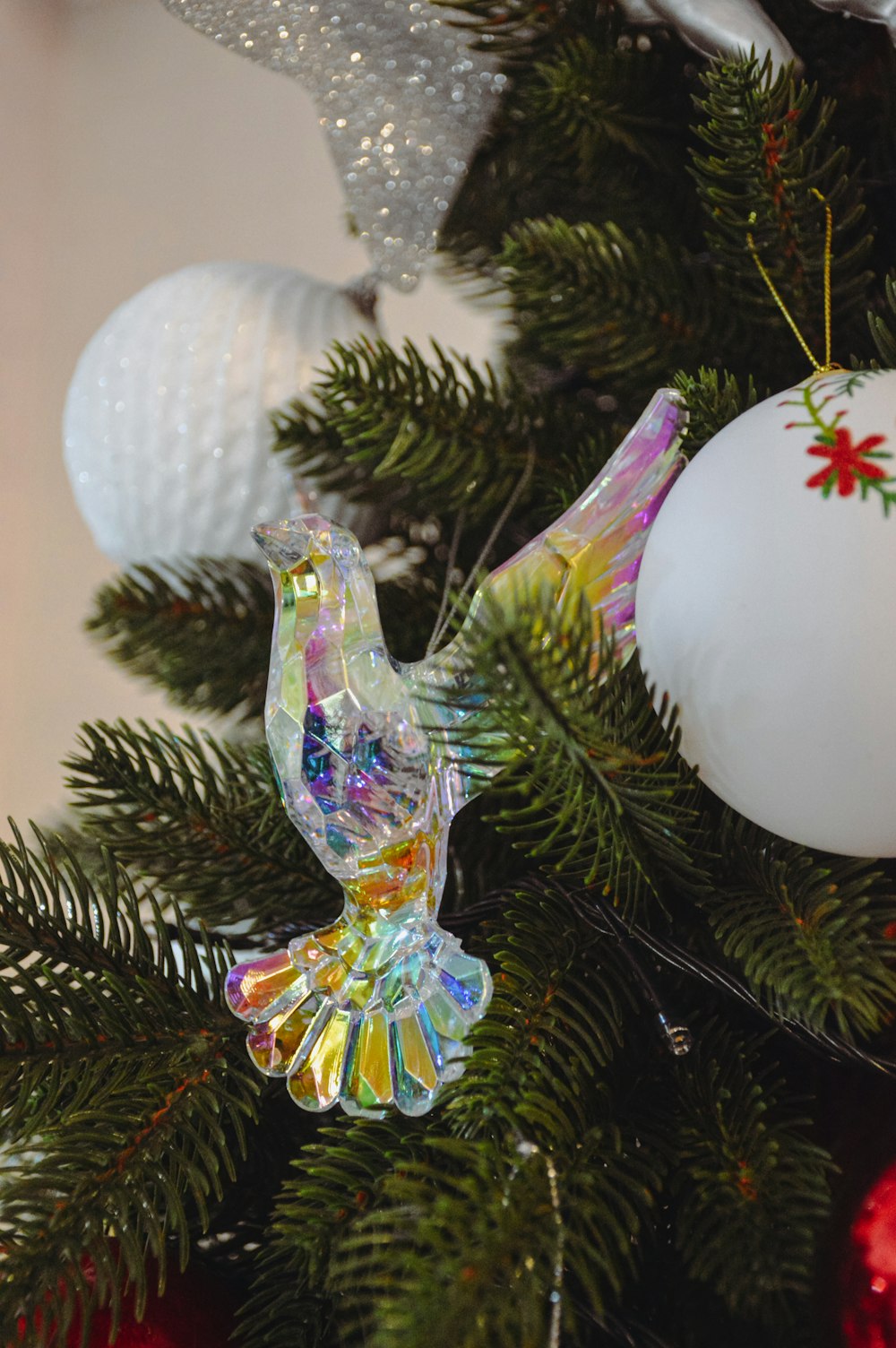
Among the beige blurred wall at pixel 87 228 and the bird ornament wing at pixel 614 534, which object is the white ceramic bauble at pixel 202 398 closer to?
the bird ornament wing at pixel 614 534

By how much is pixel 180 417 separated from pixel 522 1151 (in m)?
0.32

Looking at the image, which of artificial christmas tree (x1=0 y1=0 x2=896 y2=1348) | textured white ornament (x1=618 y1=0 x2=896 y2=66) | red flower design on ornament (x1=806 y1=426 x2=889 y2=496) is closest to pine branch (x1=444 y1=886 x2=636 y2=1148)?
artificial christmas tree (x1=0 y1=0 x2=896 y2=1348)

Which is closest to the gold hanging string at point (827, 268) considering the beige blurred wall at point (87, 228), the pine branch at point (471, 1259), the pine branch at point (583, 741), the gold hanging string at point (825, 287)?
the gold hanging string at point (825, 287)

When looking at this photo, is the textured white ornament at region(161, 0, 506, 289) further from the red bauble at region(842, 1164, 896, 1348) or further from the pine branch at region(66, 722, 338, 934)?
the red bauble at region(842, 1164, 896, 1348)

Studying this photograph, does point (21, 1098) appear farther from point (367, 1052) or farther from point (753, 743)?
point (753, 743)

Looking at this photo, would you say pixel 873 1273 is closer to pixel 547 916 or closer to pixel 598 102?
pixel 547 916

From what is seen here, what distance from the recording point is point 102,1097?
26 centimetres

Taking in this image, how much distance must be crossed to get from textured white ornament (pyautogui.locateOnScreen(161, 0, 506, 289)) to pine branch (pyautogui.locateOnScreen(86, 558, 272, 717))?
0.51ft

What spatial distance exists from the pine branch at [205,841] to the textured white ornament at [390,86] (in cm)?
24

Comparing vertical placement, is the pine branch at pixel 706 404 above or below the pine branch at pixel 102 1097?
above

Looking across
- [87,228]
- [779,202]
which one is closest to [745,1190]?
[779,202]

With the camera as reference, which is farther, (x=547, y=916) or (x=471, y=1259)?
(x=547, y=916)

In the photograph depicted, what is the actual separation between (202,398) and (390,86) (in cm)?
16

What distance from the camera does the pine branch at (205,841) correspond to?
340 mm
